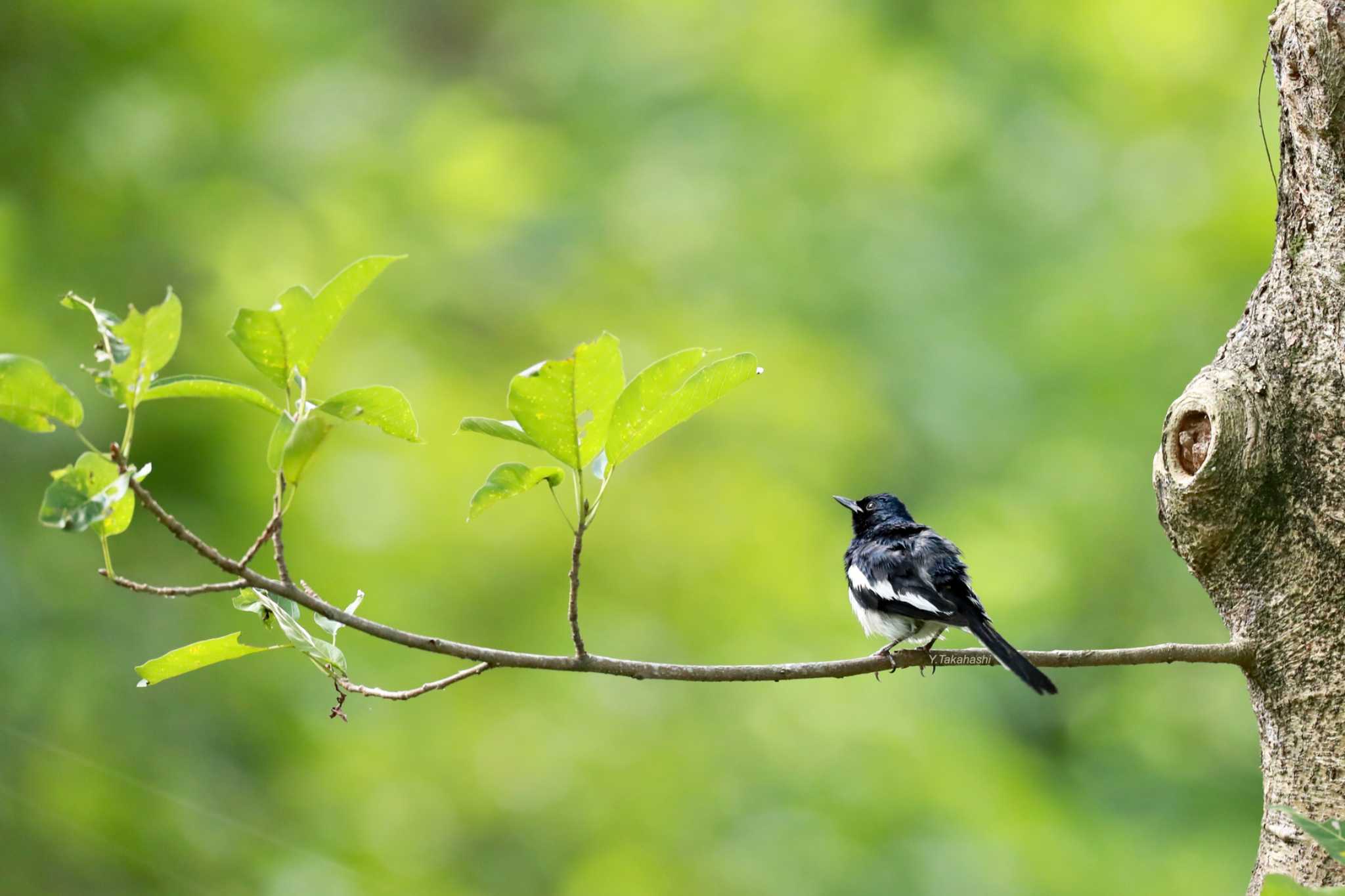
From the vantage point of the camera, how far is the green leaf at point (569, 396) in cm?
154

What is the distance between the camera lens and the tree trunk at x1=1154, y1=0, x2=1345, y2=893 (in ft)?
6.43

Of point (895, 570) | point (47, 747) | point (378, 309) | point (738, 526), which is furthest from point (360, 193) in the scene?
point (895, 570)

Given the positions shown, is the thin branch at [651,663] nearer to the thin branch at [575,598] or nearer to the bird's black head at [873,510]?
the thin branch at [575,598]

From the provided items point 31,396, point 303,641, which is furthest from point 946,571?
point 31,396

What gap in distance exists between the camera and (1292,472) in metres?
2.01

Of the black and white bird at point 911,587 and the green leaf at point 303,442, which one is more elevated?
the black and white bird at point 911,587

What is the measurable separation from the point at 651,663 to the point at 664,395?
42 cm

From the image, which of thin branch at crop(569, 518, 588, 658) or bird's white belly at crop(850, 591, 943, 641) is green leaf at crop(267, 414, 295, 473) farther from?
bird's white belly at crop(850, 591, 943, 641)

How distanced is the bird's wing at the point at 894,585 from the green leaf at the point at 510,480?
5.78 feet

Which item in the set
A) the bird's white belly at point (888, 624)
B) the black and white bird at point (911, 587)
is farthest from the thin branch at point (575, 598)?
the bird's white belly at point (888, 624)

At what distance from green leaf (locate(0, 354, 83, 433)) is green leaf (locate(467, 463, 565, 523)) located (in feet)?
1.79

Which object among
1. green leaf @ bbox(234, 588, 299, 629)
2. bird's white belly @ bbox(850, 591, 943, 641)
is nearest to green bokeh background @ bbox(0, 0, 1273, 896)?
bird's white belly @ bbox(850, 591, 943, 641)

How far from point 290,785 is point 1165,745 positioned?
16.0 feet

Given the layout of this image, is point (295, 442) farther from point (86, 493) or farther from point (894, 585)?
point (894, 585)
